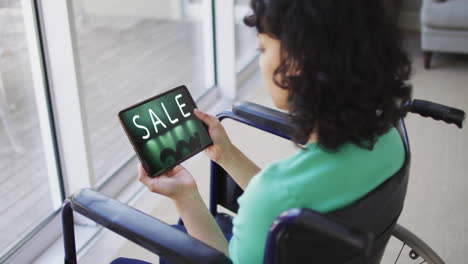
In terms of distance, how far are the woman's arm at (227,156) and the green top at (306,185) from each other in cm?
34

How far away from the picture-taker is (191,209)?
958 millimetres

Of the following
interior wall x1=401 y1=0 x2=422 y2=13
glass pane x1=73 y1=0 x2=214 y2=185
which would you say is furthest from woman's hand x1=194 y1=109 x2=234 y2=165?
interior wall x1=401 y1=0 x2=422 y2=13

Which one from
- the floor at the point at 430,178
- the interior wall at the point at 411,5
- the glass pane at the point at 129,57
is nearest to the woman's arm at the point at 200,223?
the floor at the point at 430,178

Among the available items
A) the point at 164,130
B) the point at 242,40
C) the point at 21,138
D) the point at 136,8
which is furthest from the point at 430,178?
the point at 136,8

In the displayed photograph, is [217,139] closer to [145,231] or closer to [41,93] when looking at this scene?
[145,231]

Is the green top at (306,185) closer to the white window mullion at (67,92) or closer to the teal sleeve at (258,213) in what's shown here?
the teal sleeve at (258,213)

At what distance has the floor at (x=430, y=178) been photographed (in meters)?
1.71

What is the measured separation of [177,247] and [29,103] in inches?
58.5

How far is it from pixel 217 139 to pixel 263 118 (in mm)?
130

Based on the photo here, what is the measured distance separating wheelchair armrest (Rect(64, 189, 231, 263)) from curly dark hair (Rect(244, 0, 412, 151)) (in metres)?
0.24

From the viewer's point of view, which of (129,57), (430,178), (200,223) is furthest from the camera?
(129,57)

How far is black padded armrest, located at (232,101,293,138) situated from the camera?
3.86ft

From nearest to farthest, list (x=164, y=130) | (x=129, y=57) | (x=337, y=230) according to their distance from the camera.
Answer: (x=337, y=230)
(x=164, y=130)
(x=129, y=57)

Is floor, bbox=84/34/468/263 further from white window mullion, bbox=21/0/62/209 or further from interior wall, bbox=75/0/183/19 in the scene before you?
interior wall, bbox=75/0/183/19
